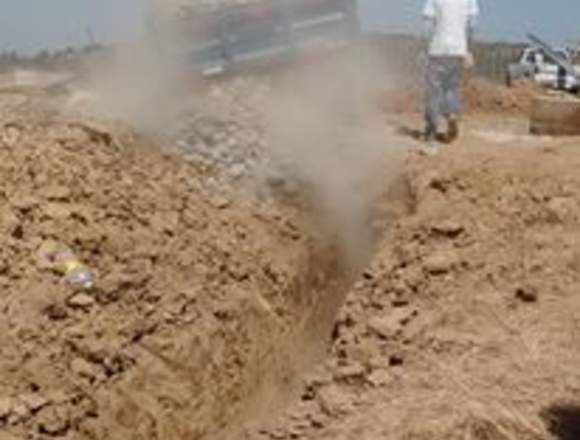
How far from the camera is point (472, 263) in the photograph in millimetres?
9227

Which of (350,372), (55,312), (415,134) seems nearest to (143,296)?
(55,312)

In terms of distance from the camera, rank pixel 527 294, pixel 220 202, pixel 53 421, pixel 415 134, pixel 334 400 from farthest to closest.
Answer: pixel 415 134
pixel 220 202
pixel 527 294
pixel 53 421
pixel 334 400

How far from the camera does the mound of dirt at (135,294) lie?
316 inches

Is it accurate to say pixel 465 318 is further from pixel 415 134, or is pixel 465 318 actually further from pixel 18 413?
pixel 415 134

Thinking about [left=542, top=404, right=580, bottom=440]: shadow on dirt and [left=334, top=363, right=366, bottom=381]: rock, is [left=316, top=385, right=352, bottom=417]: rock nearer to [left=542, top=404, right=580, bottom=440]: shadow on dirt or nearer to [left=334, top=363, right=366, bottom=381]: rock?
[left=334, top=363, right=366, bottom=381]: rock

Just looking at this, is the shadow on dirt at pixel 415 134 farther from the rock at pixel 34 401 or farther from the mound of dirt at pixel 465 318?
the rock at pixel 34 401

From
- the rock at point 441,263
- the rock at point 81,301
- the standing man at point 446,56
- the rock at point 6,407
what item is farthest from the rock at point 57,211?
the standing man at point 446,56

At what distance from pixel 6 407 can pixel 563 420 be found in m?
3.06

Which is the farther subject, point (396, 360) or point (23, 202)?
point (23, 202)

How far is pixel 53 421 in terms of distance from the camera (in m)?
7.59

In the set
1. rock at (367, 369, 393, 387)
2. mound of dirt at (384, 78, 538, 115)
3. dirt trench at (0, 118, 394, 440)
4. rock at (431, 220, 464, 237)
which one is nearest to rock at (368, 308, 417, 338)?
rock at (367, 369, 393, 387)

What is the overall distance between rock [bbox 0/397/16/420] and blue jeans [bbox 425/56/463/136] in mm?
5964

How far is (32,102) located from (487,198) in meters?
5.79

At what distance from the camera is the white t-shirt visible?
40.4 feet
